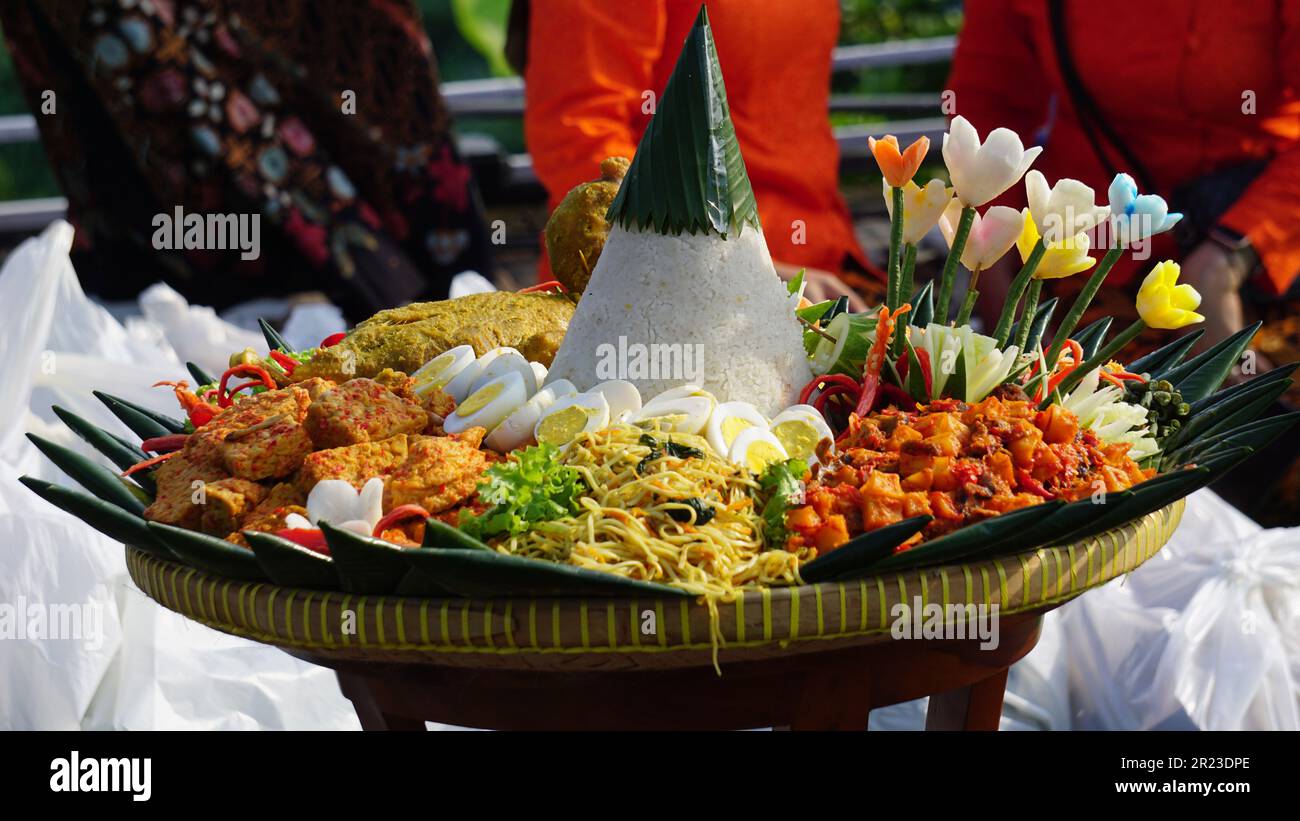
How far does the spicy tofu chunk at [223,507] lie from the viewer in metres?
1.71

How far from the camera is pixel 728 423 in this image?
1.82 metres

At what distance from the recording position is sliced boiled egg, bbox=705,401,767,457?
5.87 feet

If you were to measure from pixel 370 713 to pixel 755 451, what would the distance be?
0.71m

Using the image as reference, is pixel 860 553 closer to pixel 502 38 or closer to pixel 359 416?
pixel 359 416

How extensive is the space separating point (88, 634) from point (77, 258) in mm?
2627

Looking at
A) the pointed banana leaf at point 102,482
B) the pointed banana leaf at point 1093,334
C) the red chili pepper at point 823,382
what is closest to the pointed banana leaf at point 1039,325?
the pointed banana leaf at point 1093,334

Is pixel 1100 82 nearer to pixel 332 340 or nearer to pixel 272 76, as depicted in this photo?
pixel 332 340

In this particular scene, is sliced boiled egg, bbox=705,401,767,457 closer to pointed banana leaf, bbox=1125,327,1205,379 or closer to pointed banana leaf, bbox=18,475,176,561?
pointed banana leaf, bbox=18,475,176,561

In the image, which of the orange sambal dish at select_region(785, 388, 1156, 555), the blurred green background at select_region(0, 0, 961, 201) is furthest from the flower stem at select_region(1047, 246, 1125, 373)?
the blurred green background at select_region(0, 0, 961, 201)

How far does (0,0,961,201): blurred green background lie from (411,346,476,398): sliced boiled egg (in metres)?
7.06

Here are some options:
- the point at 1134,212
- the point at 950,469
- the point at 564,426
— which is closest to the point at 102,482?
the point at 564,426

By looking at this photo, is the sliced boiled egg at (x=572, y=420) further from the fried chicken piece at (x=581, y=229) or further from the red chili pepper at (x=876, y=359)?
the fried chicken piece at (x=581, y=229)

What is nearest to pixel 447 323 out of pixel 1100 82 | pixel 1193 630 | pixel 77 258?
pixel 1193 630

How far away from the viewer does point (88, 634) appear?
2551 millimetres
